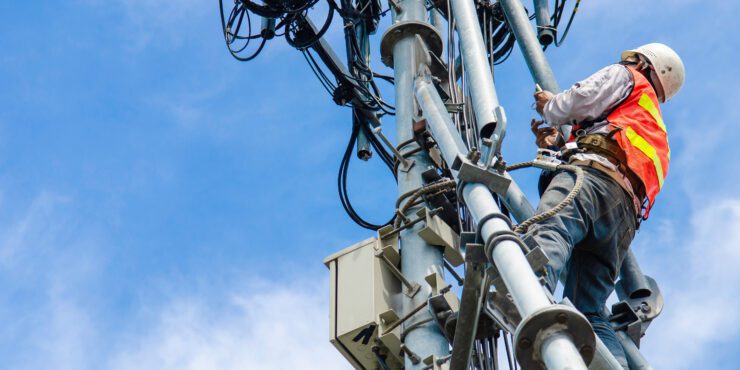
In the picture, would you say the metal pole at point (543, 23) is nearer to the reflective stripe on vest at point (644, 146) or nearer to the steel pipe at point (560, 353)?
the reflective stripe on vest at point (644, 146)

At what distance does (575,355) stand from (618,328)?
2.31 metres

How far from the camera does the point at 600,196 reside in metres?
5.49

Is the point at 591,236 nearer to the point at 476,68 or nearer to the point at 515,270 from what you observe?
the point at 476,68

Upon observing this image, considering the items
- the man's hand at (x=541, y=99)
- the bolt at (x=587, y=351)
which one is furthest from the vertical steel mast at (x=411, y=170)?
the bolt at (x=587, y=351)

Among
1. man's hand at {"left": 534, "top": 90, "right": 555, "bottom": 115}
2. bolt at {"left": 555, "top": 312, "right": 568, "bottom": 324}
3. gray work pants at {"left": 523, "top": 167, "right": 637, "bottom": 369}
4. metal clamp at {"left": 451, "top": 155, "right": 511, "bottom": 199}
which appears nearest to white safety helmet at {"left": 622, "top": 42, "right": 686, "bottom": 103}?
man's hand at {"left": 534, "top": 90, "right": 555, "bottom": 115}

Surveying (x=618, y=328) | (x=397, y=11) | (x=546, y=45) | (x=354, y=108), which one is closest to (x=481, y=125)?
(x=618, y=328)

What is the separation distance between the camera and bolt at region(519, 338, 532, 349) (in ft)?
11.8

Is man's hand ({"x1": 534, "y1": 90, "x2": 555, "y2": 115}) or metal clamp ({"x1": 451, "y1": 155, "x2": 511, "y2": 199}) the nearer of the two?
metal clamp ({"x1": 451, "y1": 155, "x2": 511, "y2": 199})

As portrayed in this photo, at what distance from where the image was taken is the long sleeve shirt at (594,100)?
228 inches

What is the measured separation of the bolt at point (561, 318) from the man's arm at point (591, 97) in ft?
7.98

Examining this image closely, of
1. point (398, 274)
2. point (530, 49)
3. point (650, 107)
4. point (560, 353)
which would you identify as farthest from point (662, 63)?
point (560, 353)

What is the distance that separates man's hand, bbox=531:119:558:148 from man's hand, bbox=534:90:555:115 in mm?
281

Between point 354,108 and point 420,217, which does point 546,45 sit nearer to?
point 354,108

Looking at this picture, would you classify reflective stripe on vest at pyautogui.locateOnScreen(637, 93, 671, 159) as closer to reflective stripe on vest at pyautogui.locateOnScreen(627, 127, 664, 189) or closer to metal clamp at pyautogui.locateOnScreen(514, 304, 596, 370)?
reflective stripe on vest at pyautogui.locateOnScreen(627, 127, 664, 189)
